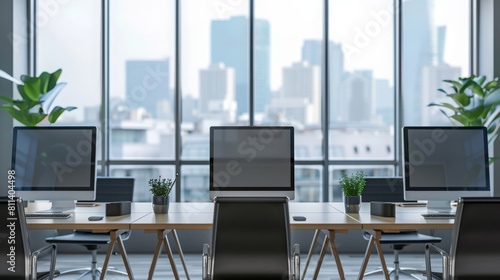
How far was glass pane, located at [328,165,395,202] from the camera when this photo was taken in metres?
3.97

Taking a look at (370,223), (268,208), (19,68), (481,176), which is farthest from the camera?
(19,68)

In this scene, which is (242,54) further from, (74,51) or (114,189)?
(114,189)

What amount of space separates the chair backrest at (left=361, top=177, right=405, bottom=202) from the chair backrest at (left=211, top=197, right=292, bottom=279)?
128 cm

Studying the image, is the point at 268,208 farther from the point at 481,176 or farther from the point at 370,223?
the point at 481,176

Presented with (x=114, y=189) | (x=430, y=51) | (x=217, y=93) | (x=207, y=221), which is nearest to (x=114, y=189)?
(x=114, y=189)

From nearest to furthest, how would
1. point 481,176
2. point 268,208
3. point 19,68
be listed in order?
point 268,208, point 481,176, point 19,68

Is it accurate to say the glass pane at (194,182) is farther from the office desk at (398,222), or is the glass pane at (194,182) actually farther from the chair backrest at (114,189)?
the office desk at (398,222)

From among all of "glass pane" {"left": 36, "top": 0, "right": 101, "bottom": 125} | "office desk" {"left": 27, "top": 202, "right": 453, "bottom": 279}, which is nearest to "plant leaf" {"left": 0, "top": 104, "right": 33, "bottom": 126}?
"glass pane" {"left": 36, "top": 0, "right": 101, "bottom": 125}

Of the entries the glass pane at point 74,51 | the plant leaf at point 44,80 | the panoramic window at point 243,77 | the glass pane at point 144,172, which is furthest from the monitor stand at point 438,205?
the glass pane at point 74,51

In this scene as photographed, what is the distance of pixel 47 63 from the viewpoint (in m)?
3.95

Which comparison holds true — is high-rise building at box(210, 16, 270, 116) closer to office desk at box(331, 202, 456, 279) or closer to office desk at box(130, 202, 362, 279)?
office desk at box(130, 202, 362, 279)

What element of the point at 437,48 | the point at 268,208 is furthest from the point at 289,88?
the point at 268,208

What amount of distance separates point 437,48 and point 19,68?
3.18m

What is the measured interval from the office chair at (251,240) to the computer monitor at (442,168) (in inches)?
35.8
